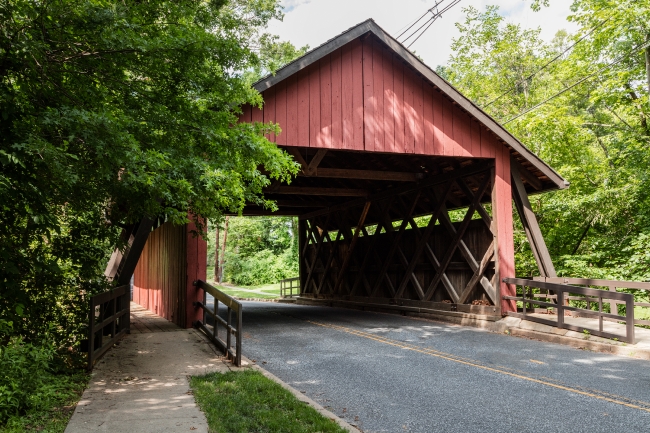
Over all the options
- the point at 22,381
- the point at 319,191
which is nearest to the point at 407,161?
the point at 319,191

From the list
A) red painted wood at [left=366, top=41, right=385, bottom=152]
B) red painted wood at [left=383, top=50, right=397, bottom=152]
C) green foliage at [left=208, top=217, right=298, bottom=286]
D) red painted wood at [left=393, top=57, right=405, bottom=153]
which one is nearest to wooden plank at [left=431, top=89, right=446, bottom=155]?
red painted wood at [left=393, top=57, right=405, bottom=153]

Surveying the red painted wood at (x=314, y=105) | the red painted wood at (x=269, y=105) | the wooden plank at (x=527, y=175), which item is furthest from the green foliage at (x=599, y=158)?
the red painted wood at (x=269, y=105)

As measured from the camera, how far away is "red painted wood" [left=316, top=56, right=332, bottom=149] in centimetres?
1054

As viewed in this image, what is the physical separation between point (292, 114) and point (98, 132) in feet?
21.1

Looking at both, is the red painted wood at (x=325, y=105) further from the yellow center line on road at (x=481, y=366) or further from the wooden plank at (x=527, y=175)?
the wooden plank at (x=527, y=175)

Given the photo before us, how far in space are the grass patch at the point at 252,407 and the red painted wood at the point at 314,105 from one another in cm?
575

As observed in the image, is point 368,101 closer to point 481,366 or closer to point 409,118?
point 409,118

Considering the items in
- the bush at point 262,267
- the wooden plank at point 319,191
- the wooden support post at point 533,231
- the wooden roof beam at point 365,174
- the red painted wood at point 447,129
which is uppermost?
the red painted wood at point 447,129

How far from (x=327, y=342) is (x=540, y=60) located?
16376 mm

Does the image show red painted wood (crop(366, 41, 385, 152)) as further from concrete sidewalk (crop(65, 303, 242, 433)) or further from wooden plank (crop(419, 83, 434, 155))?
concrete sidewalk (crop(65, 303, 242, 433))

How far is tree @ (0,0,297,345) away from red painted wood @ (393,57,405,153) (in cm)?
475

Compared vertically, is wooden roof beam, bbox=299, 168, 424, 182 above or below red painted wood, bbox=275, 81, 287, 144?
below

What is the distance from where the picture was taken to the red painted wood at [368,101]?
10.9 meters

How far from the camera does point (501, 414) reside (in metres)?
4.74
